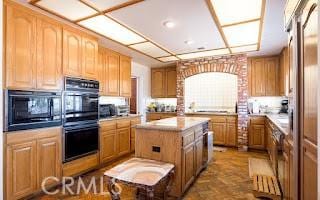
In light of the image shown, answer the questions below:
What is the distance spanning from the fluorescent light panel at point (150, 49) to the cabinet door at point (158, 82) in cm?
168

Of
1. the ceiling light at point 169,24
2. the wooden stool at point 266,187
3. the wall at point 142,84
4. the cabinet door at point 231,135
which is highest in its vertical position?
the ceiling light at point 169,24

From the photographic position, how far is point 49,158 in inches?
105

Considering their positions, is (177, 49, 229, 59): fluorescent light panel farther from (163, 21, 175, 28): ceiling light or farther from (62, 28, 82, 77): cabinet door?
(62, 28, 82, 77): cabinet door

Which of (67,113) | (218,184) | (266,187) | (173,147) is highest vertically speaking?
(67,113)

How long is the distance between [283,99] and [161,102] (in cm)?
376

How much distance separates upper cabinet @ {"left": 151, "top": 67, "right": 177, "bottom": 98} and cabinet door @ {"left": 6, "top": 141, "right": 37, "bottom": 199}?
15.0 feet

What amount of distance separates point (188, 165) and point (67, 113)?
78.1 inches

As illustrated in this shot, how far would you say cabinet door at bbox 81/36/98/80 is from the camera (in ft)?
10.8

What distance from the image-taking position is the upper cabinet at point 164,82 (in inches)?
255

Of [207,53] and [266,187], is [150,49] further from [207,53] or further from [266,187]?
[266,187]

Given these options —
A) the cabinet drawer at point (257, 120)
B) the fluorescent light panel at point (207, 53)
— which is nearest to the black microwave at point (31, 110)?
the fluorescent light panel at point (207, 53)

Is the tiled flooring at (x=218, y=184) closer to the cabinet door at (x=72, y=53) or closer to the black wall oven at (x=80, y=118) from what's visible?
the black wall oven at (x=80, y=118)

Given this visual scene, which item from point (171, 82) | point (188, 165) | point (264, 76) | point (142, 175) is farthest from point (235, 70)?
point (142, 175)
